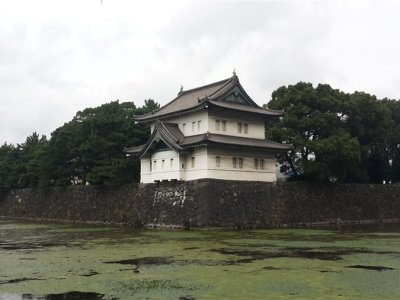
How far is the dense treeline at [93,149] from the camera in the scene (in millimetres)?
39306

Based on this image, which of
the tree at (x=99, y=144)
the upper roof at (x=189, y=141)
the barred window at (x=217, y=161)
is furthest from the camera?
the tree at (x=99, y=144)

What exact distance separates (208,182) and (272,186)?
6.12 m

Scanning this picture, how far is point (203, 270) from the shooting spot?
13516 mm

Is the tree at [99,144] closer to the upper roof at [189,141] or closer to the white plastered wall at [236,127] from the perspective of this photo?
the upper roof at [189,141]

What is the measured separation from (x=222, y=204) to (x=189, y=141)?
5092mm

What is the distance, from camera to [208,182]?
30.2 meters

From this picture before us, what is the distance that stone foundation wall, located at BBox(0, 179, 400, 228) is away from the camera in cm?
3049

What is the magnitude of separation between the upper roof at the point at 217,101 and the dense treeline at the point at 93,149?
3.71m

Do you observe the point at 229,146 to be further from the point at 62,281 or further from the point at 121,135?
the point at 62,281

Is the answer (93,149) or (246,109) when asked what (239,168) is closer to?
(246,109)

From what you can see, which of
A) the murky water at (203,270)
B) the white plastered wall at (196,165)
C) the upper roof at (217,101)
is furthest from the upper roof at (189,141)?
the murky water at (203,270)

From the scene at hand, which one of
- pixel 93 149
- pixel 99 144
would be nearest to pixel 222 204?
pixel 99 144

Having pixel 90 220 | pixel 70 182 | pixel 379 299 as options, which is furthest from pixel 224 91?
pixel 379 299

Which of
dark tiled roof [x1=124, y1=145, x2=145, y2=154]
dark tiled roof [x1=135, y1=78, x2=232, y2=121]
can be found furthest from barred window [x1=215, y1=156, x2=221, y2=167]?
dark tiled roof [x1=124, y1=145, x2=145, y2=154]
